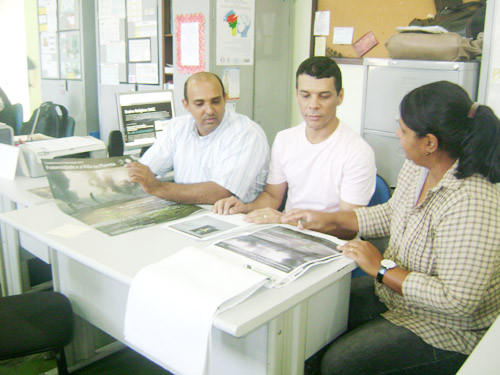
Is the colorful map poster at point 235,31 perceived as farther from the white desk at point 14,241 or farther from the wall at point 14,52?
the wall at point 14,52

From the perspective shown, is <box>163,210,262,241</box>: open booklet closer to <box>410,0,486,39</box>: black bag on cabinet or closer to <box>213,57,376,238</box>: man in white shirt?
<box>213,57,376,238</box>: man in white shirt

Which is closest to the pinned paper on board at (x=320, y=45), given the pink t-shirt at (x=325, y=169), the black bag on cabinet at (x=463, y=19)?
the black bag on cabinet at (x=463, y=19)

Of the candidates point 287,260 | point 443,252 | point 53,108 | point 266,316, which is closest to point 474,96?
point 443,252

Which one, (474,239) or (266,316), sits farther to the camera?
(474,239)

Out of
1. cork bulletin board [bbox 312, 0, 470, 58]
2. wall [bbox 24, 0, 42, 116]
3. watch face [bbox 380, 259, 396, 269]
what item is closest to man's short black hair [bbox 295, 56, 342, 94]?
watch face [bbox 380, 259, 396, 269]

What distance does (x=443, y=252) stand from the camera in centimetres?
119

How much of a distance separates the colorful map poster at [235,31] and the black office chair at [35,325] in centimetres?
232

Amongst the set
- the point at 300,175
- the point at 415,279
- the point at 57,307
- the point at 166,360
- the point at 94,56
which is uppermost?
the point at 94,56

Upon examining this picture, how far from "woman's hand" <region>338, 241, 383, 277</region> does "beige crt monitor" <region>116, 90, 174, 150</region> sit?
1.79 meters

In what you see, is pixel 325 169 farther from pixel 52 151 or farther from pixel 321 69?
pixel 52 151

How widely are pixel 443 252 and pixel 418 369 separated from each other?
34 centimetres

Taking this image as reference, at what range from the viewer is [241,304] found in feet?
3.31

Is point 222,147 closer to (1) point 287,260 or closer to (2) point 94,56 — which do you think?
(1) point 287,260

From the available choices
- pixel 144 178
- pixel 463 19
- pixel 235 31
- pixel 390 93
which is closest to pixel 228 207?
pixel 144 178
